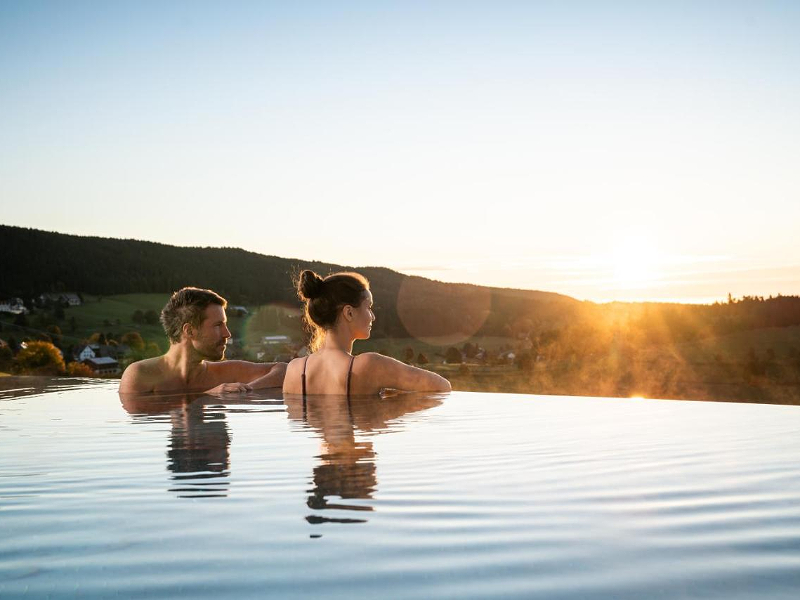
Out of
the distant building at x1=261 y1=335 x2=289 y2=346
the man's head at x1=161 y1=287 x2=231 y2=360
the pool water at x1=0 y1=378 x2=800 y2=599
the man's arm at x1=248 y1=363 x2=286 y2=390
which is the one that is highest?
the distant building at x1=261 y1=335 x2=289 y2=346

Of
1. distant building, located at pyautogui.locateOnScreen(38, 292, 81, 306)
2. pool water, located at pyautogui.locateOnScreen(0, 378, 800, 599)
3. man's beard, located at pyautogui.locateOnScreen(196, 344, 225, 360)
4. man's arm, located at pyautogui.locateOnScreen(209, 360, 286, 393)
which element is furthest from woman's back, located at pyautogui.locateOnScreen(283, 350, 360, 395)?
distant building, located at pyautogui.locateOnScreen(38, 292, 81, 306)

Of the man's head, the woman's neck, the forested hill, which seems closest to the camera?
the woman's neck

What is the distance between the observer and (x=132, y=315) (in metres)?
75.2

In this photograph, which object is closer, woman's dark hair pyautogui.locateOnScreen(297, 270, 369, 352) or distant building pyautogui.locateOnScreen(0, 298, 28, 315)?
woman's dark hair pyautogui.locateOnScreen(297, 270, 369, 352)

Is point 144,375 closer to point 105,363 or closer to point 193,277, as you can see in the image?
point 105,363

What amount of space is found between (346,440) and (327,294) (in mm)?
1921

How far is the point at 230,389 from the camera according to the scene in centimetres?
753

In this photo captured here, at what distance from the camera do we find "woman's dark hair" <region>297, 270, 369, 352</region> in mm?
5801

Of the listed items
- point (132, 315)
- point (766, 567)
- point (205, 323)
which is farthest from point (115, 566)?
point (132, 315)

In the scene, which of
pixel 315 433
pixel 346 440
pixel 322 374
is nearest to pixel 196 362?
pixel 322 374

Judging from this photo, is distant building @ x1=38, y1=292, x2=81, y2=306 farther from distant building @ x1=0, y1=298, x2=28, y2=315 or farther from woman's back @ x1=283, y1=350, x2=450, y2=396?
woman's back @ x1=283, y1=350, x2=450, y2=396

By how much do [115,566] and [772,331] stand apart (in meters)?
44.3

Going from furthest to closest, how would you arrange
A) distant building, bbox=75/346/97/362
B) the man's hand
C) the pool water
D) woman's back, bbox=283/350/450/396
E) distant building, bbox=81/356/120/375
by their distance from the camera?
distant building, bbox=75/346/97/362 → distant building, bbox=81/356/120/375 → the man's hand → woman's back, bbox=283/350/450/396 → the pool water

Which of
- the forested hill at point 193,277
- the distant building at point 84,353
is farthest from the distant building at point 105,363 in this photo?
the forested hill at point 193,277
